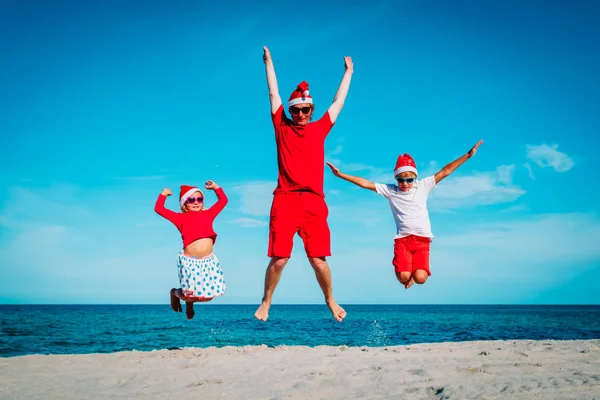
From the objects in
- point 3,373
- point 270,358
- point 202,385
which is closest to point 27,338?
point 3,373

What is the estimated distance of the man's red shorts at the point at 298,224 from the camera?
622 cm

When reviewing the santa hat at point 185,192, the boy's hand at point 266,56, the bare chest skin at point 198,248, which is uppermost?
the boy's hand at point 266,56

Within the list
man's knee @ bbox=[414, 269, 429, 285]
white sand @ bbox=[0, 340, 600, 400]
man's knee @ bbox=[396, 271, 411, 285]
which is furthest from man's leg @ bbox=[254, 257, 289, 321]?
white sand @ bbox=[0, 340, 600, 400]

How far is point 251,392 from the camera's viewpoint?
10.9 m

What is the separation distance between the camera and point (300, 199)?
6.30 metres

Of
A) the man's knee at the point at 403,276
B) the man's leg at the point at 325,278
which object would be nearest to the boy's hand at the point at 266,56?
the man's leg at the point at 325,278

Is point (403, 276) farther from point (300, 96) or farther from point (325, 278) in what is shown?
point (300, 96)

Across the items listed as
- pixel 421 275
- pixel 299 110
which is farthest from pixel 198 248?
pixel 421 275

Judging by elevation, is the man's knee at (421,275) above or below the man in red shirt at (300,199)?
below

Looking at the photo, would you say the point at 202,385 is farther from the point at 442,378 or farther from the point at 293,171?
the point at 293,171

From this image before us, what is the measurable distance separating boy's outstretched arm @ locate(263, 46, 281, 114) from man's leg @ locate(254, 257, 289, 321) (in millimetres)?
2011

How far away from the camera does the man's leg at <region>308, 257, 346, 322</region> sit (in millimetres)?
6316

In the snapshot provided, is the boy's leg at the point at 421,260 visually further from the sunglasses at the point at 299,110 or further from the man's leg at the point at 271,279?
the sunglasses at the point at 299,110

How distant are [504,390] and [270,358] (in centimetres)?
774
